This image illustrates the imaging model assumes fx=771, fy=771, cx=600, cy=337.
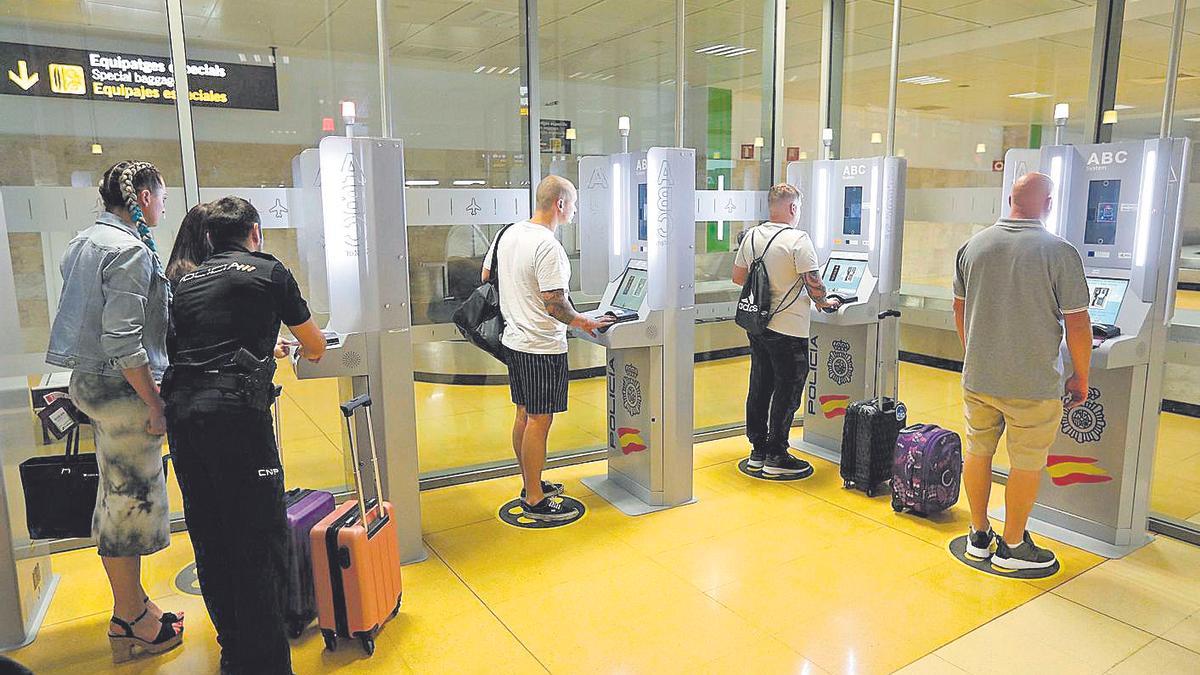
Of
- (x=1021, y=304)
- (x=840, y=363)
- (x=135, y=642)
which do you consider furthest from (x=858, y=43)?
(x=135, y=642)

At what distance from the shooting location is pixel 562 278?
3646 millimetres

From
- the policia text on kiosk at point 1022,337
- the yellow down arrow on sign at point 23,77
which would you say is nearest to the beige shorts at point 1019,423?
the policia text on kiosk at point 1022,337

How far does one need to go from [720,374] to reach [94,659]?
4182 millimetres

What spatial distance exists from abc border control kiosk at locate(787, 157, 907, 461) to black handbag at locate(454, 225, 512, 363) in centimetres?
203

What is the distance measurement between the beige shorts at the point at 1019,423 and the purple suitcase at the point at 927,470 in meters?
0.45

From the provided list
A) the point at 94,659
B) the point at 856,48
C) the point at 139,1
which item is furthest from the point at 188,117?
the point at 856,48

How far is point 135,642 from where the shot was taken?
280 centimetres

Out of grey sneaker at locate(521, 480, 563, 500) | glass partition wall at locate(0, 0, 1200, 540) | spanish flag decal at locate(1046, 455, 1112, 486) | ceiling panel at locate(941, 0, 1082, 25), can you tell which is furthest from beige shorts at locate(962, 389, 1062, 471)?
ceiling panel at locate(941, 0, 1082, 25)

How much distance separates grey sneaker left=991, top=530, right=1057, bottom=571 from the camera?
3.40 meters

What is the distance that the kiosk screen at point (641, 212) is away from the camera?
411cm

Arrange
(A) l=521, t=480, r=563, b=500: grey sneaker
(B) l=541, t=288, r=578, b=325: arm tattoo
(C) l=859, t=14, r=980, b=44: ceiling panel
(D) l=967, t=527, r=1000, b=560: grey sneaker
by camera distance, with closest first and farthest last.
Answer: (D) l=967, t=527, r=1000, b=560: grey sneaker
(B) l=541, t=288, r=578, b=325: arm tattoo
(A) l=521, t=480, r=563, b=500: grey sneaker
(C) l=859, t=14, r=980, b=44: ceiling panel

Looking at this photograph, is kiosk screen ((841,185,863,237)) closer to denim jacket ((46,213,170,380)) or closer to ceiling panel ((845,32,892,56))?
ceiling panel ((845,32,892,56))

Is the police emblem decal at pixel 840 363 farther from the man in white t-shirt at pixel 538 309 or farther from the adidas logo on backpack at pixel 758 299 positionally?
the man in white t-shirt at pixel 538 309

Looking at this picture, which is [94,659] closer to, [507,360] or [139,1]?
[507,360]
